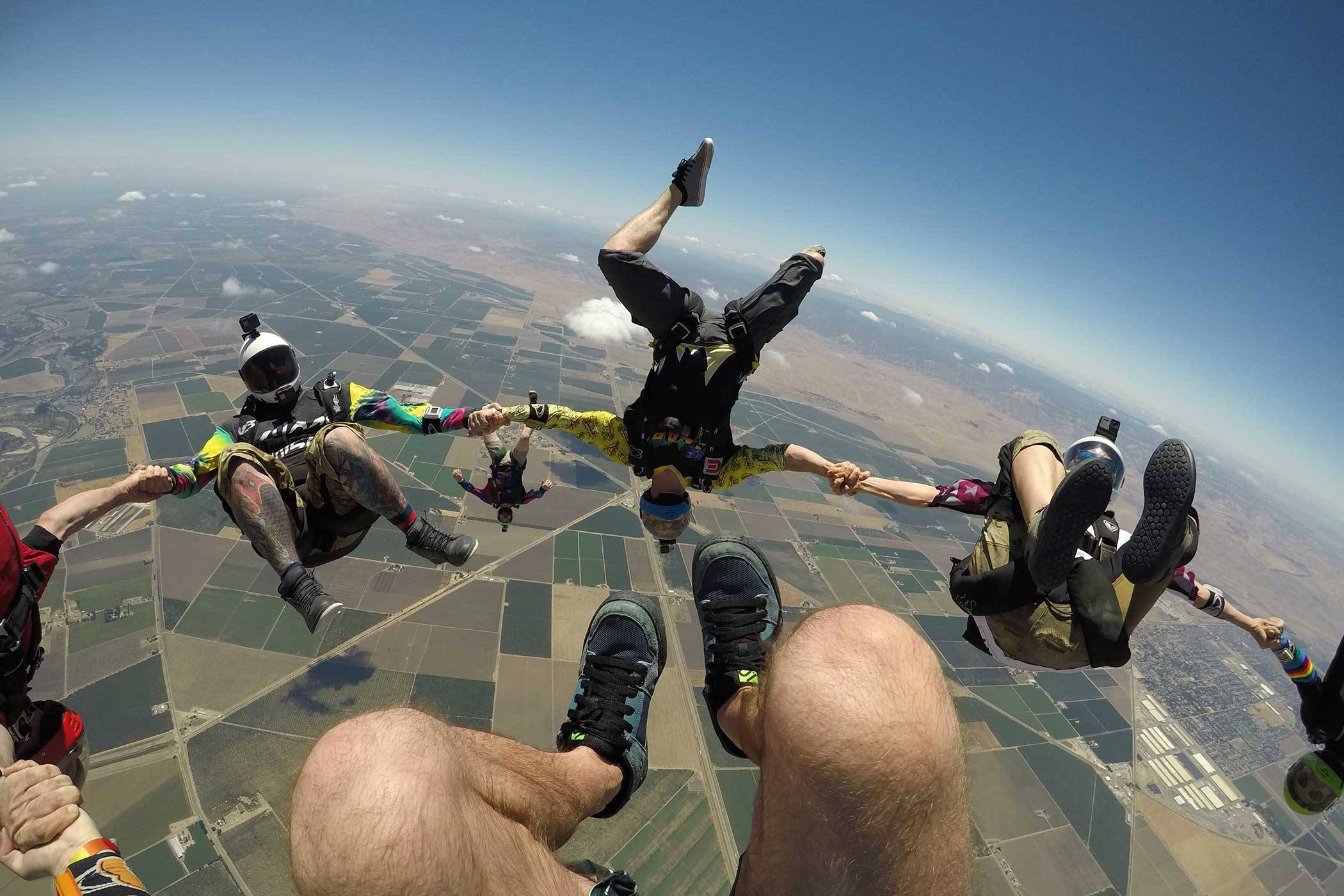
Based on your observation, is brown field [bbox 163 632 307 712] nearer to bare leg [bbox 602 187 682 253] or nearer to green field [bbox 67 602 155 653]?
green field [bbox 67 602 155 653]

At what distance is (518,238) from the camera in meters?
177

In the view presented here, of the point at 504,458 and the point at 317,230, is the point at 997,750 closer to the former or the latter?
the point at 504,458

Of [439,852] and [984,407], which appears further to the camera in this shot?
[984,407]

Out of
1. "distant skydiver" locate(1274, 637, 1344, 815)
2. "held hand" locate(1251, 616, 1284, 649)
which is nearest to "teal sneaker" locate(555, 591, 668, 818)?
"distant skydiver" locate(1274, 637, 1344, 815)

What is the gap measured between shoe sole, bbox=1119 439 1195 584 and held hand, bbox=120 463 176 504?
642cm

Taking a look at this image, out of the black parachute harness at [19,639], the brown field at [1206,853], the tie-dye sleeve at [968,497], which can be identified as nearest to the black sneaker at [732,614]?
the tie-dye sleeve at [968,497]

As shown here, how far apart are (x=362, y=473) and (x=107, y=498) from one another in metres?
1.76

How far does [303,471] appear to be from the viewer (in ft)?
13.0

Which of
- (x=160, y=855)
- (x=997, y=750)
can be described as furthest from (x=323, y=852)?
(x=997, y=750)

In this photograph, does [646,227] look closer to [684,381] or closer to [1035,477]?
[684,381]

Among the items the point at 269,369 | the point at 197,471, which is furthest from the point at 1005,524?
the point at 197,471

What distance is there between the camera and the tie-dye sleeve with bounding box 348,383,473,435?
4312 mm

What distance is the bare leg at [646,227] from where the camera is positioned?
13.0ft

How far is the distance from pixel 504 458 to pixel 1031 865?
2172 cm
